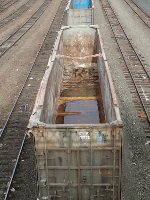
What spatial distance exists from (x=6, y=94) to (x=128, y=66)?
6436 mm

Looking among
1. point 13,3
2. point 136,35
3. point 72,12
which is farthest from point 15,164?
point 13,3

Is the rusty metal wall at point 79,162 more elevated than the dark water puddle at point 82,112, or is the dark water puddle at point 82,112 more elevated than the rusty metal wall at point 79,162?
the rusty metal wall at point 79,162

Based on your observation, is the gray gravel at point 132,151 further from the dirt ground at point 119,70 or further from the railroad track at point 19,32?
the railroad track at point 19,32

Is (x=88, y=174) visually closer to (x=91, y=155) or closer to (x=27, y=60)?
(x=91, y=155)

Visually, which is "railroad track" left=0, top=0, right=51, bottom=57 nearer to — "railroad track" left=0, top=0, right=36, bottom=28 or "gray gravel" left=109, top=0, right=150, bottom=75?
"railroad track" left=0, top=0, right=36, bottom=28

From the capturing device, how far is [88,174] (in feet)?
25.2

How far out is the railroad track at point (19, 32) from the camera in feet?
70.0

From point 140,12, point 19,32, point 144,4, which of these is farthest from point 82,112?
point 144,4

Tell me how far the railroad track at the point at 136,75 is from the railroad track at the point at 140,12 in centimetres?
340

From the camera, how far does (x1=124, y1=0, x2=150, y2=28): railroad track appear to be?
27.0 m

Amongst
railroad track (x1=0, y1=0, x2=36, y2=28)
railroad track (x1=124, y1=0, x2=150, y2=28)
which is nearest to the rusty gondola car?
railroad track (x1=124, y1=0, x2=150, y2=28)

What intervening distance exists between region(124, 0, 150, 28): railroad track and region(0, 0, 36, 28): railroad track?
10.0 metres

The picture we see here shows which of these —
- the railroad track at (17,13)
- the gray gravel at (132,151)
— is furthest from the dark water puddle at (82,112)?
the railroad track at (17,13)

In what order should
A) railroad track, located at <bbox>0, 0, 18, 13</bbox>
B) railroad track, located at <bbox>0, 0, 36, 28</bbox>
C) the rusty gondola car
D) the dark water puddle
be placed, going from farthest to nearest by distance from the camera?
railroad track, located at <bbox>0, 0, 18, 13</bbox> → railroad track, located at <bbox>0, 0, 36, 28</bbox> → the dark water puddle → the rusty gondola car
